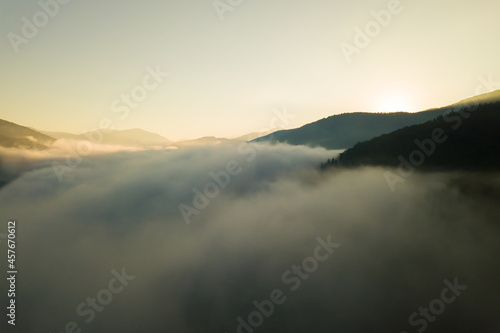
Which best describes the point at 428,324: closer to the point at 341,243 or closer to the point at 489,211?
the point at 341,243

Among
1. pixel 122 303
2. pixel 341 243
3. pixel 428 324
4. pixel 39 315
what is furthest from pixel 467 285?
pixel 39 315

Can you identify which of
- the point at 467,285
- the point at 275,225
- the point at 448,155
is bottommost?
the point at 467,285

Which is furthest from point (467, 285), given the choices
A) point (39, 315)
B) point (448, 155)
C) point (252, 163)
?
point (39, 315)

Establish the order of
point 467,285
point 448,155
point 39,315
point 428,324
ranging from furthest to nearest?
point 39,315
point 428,324
point 467,285
point 448,155

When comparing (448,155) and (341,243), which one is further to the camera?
(341,243)

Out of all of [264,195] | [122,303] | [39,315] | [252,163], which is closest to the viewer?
[39,315]

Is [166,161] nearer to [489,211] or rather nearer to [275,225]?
[275,225]

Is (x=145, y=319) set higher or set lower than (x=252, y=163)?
lower
